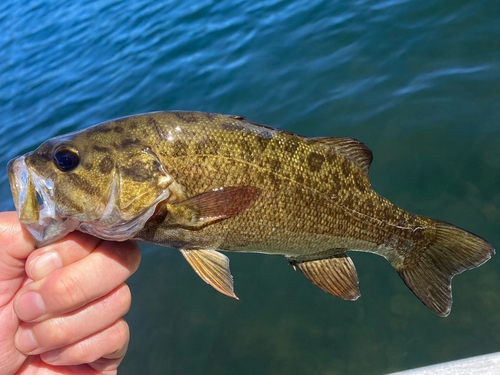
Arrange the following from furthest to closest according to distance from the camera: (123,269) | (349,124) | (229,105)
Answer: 1. (229,105)
2. (349,124)
3. (123,269)

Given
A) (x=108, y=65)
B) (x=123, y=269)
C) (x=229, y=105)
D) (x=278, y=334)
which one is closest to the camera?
(x=123, y=269)

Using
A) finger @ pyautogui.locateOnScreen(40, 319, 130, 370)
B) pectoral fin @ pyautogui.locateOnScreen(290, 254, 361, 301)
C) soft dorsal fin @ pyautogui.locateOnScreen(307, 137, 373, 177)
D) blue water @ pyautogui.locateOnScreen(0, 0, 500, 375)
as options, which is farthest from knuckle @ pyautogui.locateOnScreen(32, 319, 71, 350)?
blue water @ pyautogui.locateOnScreen(0, 0, 500, 375)

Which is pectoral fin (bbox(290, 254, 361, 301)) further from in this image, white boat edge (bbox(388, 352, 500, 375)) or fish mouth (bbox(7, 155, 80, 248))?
fish mouth (bbox(7, 155, 80, 248))

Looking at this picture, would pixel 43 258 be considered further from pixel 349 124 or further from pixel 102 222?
pixel 349 124

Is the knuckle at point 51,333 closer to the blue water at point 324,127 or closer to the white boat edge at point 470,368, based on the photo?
the white boat edge at point 470,368

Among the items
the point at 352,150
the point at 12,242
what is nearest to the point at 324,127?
the point at 352,150

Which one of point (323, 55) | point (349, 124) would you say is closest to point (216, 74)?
point (323, 55)

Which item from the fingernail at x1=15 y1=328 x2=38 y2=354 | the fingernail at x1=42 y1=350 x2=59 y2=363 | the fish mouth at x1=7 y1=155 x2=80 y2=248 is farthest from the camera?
the fingernail at x1=42 y1=350 x2=59 y2=363

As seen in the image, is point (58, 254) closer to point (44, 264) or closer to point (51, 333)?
point (44, 264)
